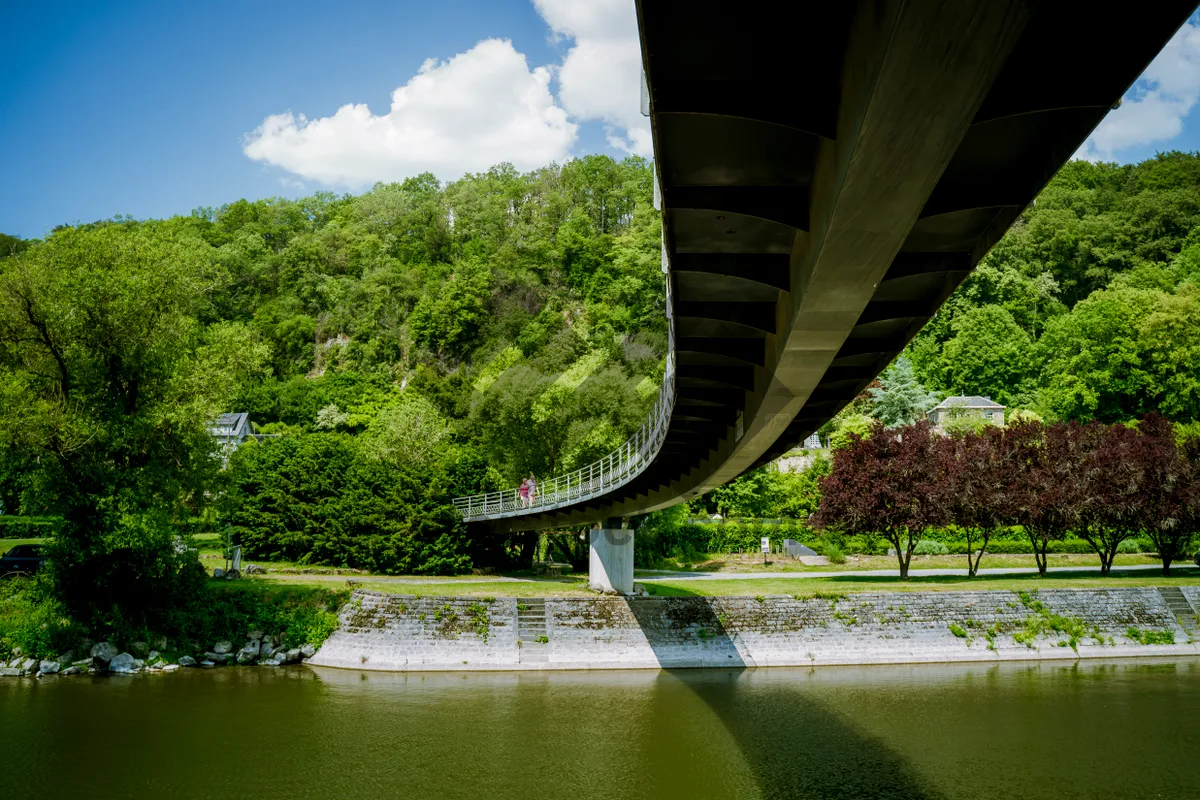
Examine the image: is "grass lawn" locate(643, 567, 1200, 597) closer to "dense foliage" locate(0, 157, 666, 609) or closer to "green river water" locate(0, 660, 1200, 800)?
"green river water" locate(0, 660, 1200, 800)

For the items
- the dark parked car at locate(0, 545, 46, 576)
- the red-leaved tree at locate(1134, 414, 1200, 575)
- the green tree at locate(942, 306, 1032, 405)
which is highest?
the green tree at locate(942, 306, 1032, 405)

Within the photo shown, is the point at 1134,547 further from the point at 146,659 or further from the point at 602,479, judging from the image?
the point at 146,659

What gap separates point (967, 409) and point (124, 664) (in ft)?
177

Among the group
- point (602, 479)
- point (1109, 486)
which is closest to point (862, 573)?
point (1109, 486)

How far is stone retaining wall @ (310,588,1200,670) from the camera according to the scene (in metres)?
25.7

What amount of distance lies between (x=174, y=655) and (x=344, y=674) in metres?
4.98

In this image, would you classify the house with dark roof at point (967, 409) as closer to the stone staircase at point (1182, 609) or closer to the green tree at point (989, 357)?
the green tree at point (989, 357)

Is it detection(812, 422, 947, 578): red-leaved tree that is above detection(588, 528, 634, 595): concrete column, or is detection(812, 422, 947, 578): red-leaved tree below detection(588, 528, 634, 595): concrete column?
above

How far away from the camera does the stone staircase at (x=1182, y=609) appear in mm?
30289

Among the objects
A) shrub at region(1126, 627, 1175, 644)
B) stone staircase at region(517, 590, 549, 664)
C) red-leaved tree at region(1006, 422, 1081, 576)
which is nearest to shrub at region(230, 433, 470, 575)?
stone staircase at region(517, 590, 549, 664)

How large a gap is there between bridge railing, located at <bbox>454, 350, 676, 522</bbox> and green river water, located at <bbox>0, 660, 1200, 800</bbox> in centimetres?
595

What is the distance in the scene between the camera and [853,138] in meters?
4.95

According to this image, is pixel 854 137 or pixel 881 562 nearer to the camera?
pixel 854 137

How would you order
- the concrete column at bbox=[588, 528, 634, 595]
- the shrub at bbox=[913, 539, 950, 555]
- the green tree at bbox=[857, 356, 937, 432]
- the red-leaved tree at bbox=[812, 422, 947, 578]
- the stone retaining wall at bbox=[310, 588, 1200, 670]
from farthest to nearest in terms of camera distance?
the green tree at bbox=[857, 356, 937, 432], the shrub at bbox=[913, 539, 950, 555], the red-leaved tree at bbox=[812, 422, 947, 578], the concrete column at bbox=[588, 528, 634, 595], the stone retaining wall at bbox=[310, 588, 1200, 670]
